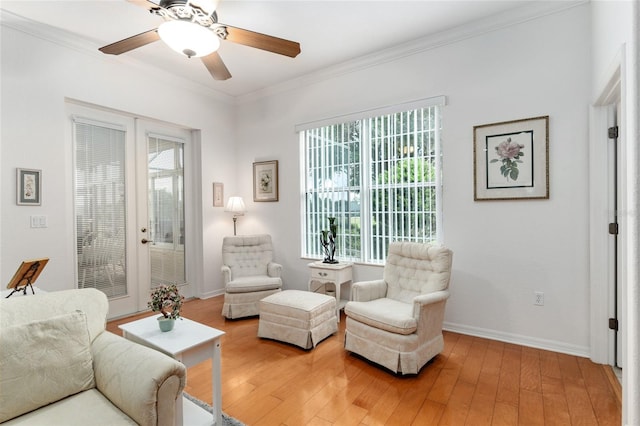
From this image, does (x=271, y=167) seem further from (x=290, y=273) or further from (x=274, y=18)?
(x=274, y=18)

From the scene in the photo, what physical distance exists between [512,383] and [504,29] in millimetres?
3008

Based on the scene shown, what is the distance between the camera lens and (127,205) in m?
3.86

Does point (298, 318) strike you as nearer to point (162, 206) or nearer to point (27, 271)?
point (27, 271)

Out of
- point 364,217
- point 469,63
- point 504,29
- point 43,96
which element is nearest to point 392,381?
point 364,217

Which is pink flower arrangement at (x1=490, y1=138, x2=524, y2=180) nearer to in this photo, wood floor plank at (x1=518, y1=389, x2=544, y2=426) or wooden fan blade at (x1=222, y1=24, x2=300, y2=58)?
wood floor plank at (x1=518, y1=389, x2=544, y2=426)

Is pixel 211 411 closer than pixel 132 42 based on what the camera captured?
Yes

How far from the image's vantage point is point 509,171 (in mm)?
2955

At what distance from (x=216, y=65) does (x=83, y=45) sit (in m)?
1.82

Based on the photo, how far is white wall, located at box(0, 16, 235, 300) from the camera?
9.41 feet

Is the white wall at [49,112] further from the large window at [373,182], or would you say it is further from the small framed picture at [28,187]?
the large window at [373,182]

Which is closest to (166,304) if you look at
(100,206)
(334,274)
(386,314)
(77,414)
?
(77,414)

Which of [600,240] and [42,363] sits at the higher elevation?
[600,240]

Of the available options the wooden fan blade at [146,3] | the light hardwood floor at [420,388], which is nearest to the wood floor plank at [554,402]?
the light hardwood floor at [420,388]

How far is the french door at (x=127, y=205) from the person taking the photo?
3518 millimetres
